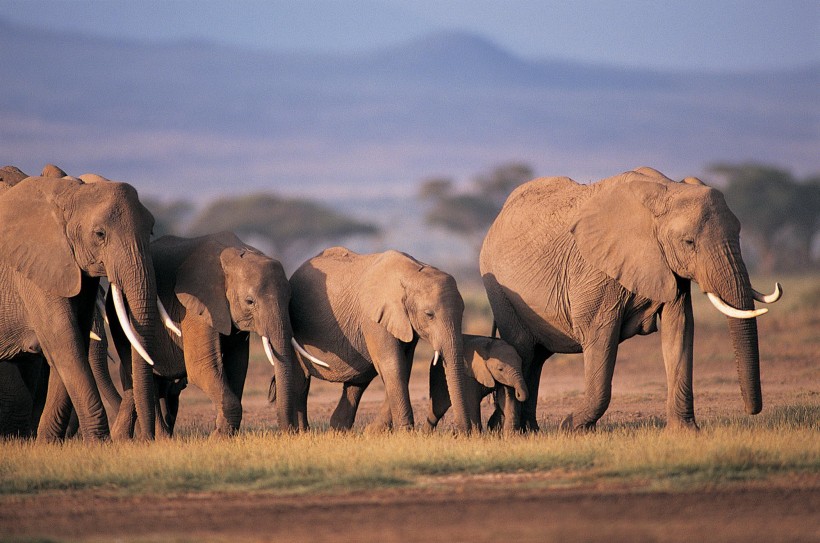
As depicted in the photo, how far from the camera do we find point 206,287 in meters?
12.9

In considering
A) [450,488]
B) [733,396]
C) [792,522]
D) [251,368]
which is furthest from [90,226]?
[251,368]

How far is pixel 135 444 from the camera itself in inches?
464

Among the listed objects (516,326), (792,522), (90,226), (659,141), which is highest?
(659,141)

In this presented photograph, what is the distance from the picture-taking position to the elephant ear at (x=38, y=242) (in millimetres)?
11992

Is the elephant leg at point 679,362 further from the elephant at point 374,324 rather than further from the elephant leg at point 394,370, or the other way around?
the elephant leg at point 394,370

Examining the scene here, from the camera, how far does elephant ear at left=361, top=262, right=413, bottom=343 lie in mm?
12891

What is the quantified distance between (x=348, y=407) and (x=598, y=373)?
9.69 ft

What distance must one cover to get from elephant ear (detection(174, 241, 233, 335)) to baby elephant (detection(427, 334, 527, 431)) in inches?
82.1

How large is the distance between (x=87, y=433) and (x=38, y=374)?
1.97 meters

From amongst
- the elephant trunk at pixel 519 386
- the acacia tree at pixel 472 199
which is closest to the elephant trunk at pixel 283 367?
the elephant trunk at pixel 519 386

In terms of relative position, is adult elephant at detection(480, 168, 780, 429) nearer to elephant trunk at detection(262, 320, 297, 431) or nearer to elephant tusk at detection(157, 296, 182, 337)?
elephant trunk at detection(262, 320, 297, 431)

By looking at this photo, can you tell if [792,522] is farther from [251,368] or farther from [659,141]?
[659,141]

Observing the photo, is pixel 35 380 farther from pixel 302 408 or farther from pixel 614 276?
pixel 614 276

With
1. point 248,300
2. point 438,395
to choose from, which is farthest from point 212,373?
point 438,395
